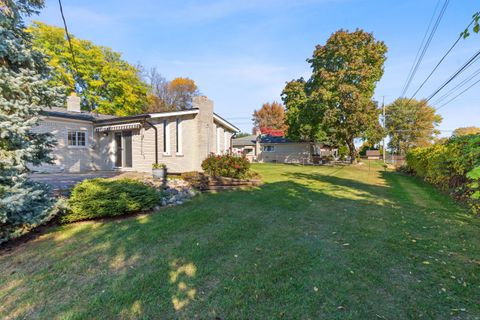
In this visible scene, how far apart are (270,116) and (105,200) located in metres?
50.9

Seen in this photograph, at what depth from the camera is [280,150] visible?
30344 millimetres

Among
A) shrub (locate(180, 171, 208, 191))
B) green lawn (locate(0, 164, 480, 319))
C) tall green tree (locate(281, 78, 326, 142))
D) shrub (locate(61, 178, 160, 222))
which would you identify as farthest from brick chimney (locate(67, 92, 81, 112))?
tall green tree (locate(281, 78, 326, 142))

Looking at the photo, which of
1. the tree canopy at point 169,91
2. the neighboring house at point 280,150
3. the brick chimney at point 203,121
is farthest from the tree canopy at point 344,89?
the tree canopy at point 169,91

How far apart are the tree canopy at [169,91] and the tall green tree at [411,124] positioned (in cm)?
3361

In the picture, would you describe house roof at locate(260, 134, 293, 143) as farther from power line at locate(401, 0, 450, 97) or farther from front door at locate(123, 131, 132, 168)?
front door at locate(123, 131, 132, 168)

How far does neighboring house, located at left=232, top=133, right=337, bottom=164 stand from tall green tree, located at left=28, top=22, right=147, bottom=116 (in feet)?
45.6

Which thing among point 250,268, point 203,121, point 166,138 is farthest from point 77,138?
point 250,268

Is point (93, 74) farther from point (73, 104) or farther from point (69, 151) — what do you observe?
point (69, 151)

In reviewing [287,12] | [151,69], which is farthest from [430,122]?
[151,69]

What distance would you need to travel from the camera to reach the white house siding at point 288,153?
1141 inches

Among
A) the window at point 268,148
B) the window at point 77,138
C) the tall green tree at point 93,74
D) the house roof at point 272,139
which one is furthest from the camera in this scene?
the window at point 268,148

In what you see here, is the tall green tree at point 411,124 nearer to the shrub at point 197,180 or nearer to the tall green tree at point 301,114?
the tall green tree at point 301,114

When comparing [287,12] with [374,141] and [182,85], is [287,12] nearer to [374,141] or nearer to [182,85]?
[374,141]

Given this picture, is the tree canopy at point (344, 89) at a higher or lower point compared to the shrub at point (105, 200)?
higher
